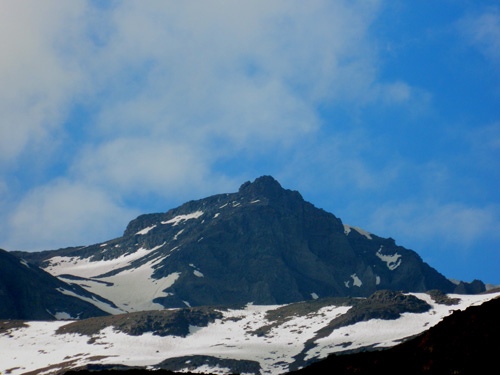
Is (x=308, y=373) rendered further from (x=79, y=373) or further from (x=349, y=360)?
(x=79, y=373)

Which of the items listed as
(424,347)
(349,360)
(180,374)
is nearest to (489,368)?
(424,347)

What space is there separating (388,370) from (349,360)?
12.9 feet

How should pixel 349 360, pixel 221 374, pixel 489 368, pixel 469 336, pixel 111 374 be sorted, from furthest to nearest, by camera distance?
pixel 221 374 < pixel 111 374 < pixel 349 360 < pixel 469 336 < pixel 489 368

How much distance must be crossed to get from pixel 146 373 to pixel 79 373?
547cm

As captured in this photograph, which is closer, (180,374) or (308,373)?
(308,373)

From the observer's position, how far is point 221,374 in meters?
198

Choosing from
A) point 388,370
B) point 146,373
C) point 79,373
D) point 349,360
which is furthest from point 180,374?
point 388,370

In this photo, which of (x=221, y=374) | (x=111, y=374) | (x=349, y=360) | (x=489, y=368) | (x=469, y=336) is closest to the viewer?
(x=489, y=368)

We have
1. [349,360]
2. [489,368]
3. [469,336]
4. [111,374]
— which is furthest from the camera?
[111,374]

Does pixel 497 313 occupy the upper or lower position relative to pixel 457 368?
upper

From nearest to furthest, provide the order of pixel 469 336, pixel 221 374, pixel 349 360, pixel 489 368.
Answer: pixel 489 368 < pixel 469 336 < pixel 349 360 < pixel 221 374

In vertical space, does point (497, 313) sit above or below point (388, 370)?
above

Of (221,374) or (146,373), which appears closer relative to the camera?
(146,373)

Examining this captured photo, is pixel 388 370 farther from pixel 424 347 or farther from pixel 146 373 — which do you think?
pixel 146 373
